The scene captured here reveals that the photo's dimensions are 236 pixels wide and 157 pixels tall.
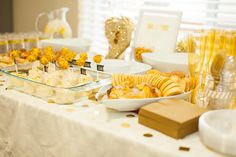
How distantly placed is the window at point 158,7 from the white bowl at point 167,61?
709mm

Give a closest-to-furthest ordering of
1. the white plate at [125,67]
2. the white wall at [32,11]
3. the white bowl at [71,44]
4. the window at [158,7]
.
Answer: the white plate at [125,67] → the white bowl at [71,44] → the window at [158,7] → the white wall at [32,11]

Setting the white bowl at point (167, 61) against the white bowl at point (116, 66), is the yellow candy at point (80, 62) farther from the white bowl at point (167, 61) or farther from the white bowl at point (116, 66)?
the white bowl at point (167, 61)

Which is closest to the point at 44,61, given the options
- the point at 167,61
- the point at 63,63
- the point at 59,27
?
the point at 63,63

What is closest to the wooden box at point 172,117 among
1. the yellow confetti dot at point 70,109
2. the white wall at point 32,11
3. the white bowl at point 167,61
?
the yellow confetti dot at point 70,109

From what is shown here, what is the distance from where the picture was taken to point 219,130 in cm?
75

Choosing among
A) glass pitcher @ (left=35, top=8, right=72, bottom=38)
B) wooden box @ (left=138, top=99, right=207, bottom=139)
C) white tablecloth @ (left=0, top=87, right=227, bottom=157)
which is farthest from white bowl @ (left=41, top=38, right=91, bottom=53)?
wooden box @ (left=138, top=99, right=207, bottom=139)

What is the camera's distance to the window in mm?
1981

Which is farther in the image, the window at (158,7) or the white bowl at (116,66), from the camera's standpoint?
the window at (158,7)

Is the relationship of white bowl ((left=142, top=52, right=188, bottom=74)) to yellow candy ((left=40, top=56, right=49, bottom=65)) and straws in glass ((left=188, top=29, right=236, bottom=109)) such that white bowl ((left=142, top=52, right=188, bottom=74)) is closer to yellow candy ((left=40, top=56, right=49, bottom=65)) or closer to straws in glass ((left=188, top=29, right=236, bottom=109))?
straws in glass ((left=188, top=29, right=236, bottom=109))

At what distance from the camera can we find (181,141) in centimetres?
78

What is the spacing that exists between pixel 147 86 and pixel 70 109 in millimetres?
236

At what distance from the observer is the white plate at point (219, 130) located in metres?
0.70

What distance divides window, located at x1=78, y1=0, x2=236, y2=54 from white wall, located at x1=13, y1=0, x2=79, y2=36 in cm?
8

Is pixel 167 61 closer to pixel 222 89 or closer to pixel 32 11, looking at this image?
pixel 222 89
